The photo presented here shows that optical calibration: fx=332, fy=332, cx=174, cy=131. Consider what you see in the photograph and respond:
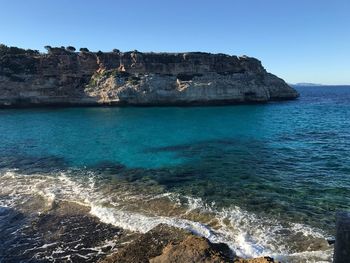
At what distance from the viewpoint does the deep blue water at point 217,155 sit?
53.9 feet

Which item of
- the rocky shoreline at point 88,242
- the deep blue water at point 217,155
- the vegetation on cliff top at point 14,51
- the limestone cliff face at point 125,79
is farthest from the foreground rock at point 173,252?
the vegetation on cliff top at point 14,51

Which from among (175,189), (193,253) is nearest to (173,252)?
(193,253)

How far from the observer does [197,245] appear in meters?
9.29

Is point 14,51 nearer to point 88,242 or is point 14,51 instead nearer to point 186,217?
point 186,217

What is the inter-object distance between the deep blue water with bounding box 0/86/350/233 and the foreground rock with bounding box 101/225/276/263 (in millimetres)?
5225

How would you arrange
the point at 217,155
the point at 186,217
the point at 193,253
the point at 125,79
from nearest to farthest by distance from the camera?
the point at 193,253
the point at 186,217
the point at 217,155
the point at 125,79

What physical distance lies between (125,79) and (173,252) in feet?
203

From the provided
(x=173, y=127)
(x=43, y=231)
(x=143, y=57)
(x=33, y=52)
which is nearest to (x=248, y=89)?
(x=143, y=57)

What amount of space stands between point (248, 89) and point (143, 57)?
935 inches

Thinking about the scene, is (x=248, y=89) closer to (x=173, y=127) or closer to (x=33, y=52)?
(x=173, y=127)

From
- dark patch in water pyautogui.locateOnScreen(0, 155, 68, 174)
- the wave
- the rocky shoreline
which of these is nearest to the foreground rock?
the rocky shoreline

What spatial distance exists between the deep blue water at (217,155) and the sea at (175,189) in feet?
0.28

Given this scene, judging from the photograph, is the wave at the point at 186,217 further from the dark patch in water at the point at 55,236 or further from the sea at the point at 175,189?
the dark patch in water at the point at 55,236

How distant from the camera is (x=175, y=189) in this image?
17688 millimetres
